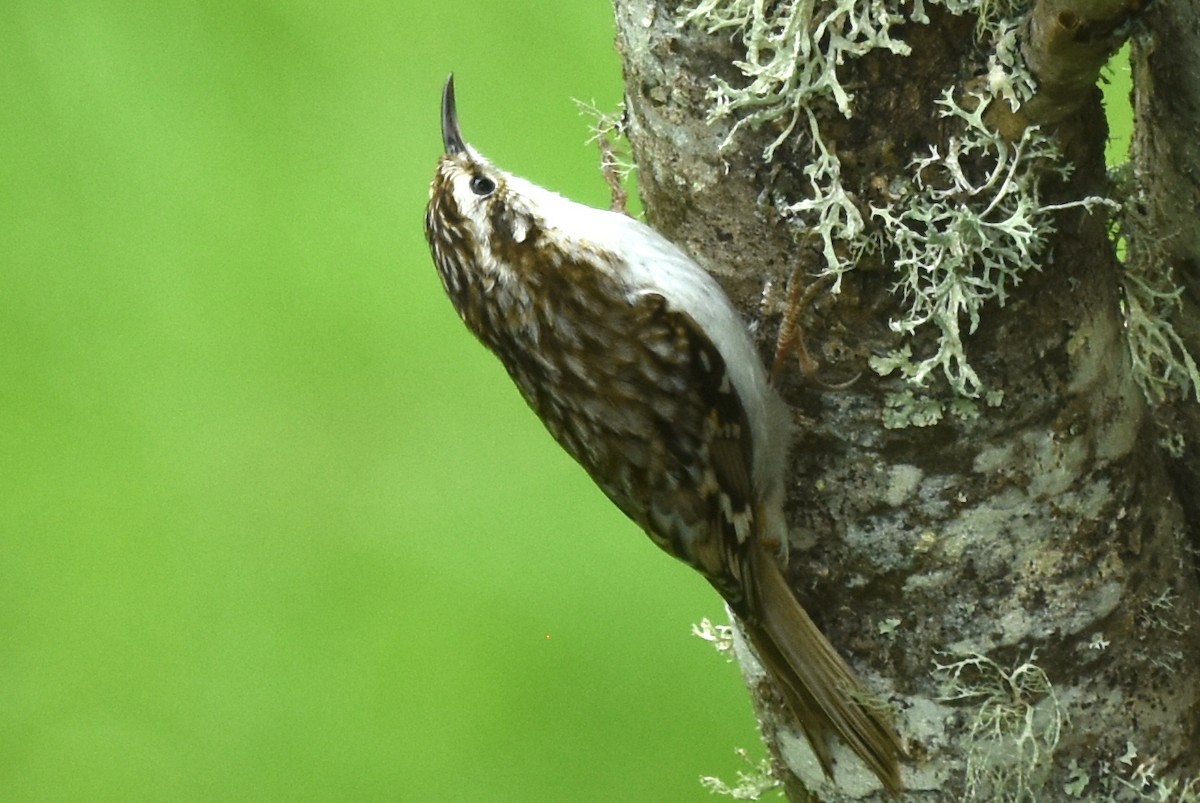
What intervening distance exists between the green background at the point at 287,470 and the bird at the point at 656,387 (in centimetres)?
67

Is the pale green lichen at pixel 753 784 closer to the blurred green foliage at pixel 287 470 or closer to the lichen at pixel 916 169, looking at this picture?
the blurred green foliage at pixel 287 470

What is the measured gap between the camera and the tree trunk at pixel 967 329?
0.97 m

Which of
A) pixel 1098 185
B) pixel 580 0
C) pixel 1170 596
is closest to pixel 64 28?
pixel 580 0

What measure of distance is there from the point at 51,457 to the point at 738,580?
1.31 m

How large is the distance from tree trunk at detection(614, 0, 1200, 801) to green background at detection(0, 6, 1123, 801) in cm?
86

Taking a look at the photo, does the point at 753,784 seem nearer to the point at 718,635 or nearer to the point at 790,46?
the point at 718,635

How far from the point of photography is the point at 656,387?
1235 mm

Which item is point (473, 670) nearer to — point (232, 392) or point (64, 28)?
point (232, 392)

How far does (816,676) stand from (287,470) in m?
1.13

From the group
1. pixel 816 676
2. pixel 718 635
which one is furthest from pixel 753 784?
pixel 816 676

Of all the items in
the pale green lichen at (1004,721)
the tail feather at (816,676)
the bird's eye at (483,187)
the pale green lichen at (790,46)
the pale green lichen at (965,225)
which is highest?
the bird's eye at (483,187)

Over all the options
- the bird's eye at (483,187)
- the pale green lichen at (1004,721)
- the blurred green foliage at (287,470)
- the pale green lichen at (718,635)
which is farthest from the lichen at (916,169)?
the blurred green foliage at (287,470)

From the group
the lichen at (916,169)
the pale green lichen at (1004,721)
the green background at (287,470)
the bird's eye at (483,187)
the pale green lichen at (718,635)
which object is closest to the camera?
the lichen at (916,169)

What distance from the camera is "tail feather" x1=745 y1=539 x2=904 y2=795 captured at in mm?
1134
